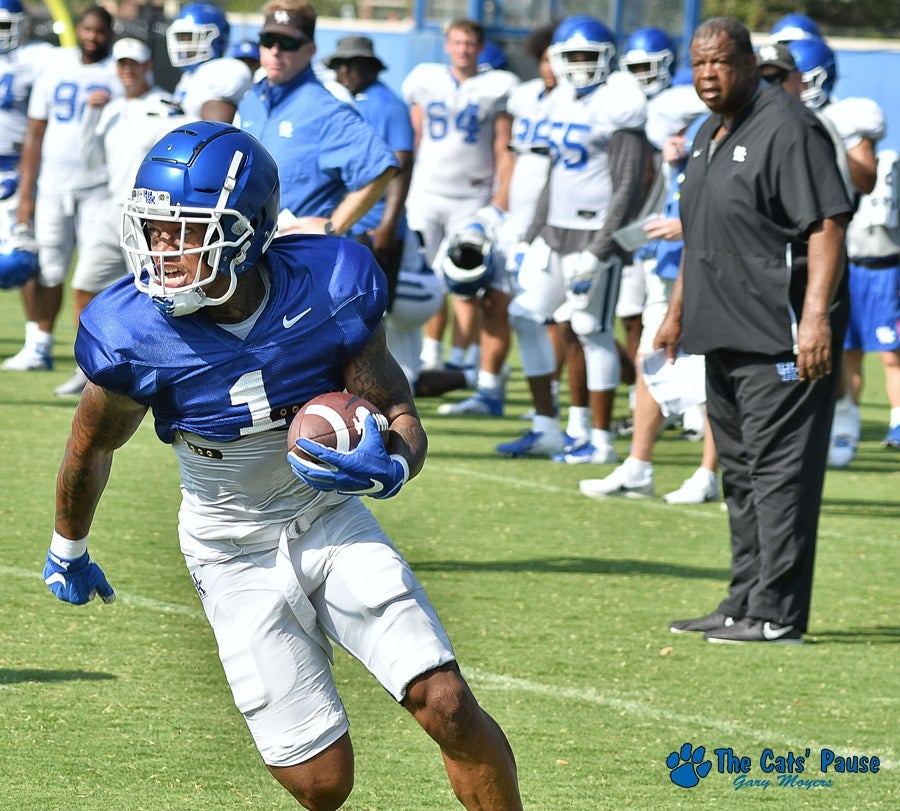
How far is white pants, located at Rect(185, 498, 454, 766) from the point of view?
325cm

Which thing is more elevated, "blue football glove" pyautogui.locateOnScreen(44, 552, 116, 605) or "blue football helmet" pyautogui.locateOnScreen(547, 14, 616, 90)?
"blue football helmet" pyautogui.locateOnScreen(547, 14, 616, 90)

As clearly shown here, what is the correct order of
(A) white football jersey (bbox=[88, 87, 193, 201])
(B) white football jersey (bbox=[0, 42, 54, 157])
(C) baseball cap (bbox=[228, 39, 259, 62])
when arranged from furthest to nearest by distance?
(B) white football jersey (bbox=[0, 42, 54, 157]), (C) baseball cap (bbox=[228, 39, 259, 62]), (A) white football jersey (bbox=[88, 87, 193, 201])

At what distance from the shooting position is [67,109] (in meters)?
10.1

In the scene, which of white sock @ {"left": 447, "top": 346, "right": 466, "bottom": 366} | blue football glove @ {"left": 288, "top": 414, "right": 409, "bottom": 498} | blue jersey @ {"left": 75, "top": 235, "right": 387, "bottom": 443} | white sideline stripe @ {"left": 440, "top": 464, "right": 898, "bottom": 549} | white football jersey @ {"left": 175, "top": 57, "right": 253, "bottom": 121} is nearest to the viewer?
blue football glove @ {"left": 288, "top": 414, "right": 409, "bottom": 498}

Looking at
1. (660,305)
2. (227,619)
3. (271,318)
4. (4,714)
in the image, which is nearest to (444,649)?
(227,619)

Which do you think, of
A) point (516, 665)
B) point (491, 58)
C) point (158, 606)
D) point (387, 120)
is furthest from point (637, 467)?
point (491, 58)

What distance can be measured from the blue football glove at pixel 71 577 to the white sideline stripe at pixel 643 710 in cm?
153

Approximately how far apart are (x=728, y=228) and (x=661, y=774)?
206cm

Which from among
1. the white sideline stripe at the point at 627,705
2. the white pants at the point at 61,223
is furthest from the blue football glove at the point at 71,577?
the white pants at the point at 61,223

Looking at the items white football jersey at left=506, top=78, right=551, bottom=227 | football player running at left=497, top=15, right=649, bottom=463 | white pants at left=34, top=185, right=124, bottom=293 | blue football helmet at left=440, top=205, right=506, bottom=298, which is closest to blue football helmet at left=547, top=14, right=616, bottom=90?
football player running at left=497, top=15, right=649, bottom=463

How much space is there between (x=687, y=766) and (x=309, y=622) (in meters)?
1.33

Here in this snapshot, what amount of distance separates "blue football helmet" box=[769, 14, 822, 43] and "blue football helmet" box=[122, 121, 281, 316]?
231 inches

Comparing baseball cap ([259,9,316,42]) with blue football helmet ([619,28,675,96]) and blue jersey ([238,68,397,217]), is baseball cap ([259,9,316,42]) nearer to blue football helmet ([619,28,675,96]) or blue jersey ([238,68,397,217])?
blue jersey ([238,68,397,217])

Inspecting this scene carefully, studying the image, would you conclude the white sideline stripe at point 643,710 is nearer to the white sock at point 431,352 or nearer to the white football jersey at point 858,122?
the white football jersey at point 858,122
